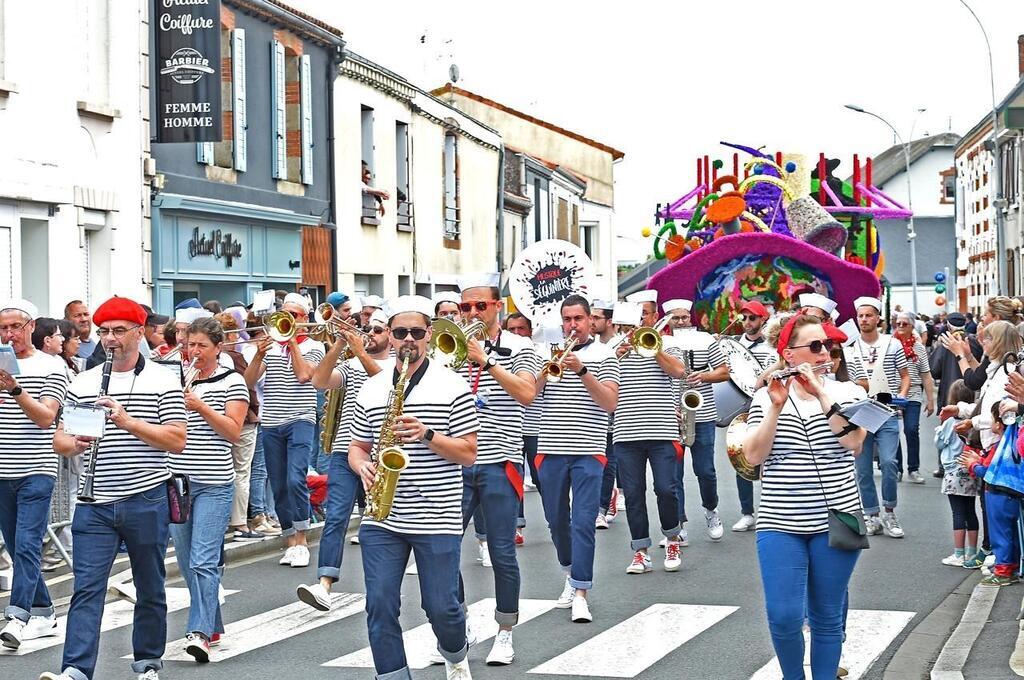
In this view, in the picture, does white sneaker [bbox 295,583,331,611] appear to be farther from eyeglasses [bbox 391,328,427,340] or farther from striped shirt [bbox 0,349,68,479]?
eyeglasses [bbox 391,328,427,340]

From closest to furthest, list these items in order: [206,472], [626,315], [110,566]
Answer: [110,566] → [206,472] → [626,315]

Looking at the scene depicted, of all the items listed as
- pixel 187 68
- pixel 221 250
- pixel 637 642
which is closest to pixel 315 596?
pixel 637 642

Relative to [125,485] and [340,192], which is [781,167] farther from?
[125,485]

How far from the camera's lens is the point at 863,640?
860cm

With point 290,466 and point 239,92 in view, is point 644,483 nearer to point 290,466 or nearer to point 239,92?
point 290,466

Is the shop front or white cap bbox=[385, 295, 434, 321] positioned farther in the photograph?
the shop front

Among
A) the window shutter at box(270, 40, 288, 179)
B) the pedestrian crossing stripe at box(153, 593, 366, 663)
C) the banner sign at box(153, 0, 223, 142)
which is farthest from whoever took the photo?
the window shutter at box(270, 40, 288, 179)

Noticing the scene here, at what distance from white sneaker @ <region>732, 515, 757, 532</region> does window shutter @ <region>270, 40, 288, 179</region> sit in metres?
13.0

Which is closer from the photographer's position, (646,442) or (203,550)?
(203,550)

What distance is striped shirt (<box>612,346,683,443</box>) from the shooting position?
11.1 m

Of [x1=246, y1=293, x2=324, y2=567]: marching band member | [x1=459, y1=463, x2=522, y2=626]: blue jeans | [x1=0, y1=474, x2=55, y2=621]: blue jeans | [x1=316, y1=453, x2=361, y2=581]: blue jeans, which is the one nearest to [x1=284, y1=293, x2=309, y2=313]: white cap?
[x1=246, y1=293, x2=324, y2=567]: marching band member

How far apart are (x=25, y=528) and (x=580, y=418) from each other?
3250 millimetres

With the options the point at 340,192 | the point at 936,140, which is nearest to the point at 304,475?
the point at 340,192

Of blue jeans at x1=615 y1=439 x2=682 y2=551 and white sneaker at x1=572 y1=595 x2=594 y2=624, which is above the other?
blue jeans at x1=615 y1=439 x2=682 y2=551
